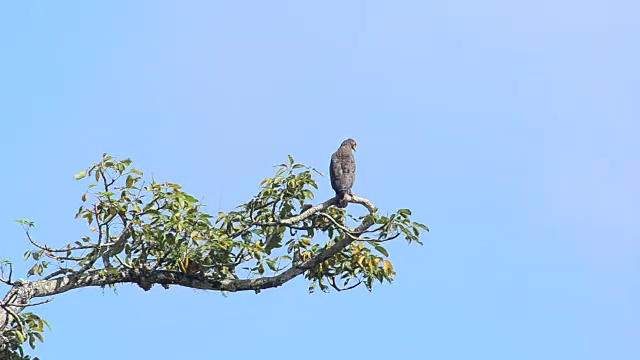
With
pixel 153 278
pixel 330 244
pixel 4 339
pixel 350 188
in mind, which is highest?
pixel 350 188

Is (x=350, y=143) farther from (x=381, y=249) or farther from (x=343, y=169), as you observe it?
(x=381, y=249)

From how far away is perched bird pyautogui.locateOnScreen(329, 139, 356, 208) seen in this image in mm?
12001

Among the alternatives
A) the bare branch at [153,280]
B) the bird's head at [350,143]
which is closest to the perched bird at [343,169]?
the bird's head at [350,143]

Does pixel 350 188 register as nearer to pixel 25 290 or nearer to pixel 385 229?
pixel 385 229

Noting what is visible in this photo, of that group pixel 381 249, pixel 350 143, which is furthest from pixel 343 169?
pixel 381 249

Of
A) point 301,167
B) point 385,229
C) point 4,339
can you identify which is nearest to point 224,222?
point 301,167

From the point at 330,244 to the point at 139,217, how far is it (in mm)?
1995

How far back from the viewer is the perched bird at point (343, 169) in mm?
12001

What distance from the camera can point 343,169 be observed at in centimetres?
1298

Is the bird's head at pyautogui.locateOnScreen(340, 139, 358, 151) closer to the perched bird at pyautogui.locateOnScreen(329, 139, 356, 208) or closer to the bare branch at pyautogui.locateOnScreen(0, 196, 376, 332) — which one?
the perched bird at pyautogui.locateOnScreen(329, 139, 356, 208)

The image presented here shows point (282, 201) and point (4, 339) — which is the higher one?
point (282, 201)

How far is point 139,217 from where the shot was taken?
29.7ft

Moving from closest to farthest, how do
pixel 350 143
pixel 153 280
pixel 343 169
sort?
1. pixel 153 280
2. pixel 343 169
3. pixel 350 143

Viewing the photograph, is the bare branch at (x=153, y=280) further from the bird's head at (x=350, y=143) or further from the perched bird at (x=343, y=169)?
the bird's head at (x=350, y=143)
